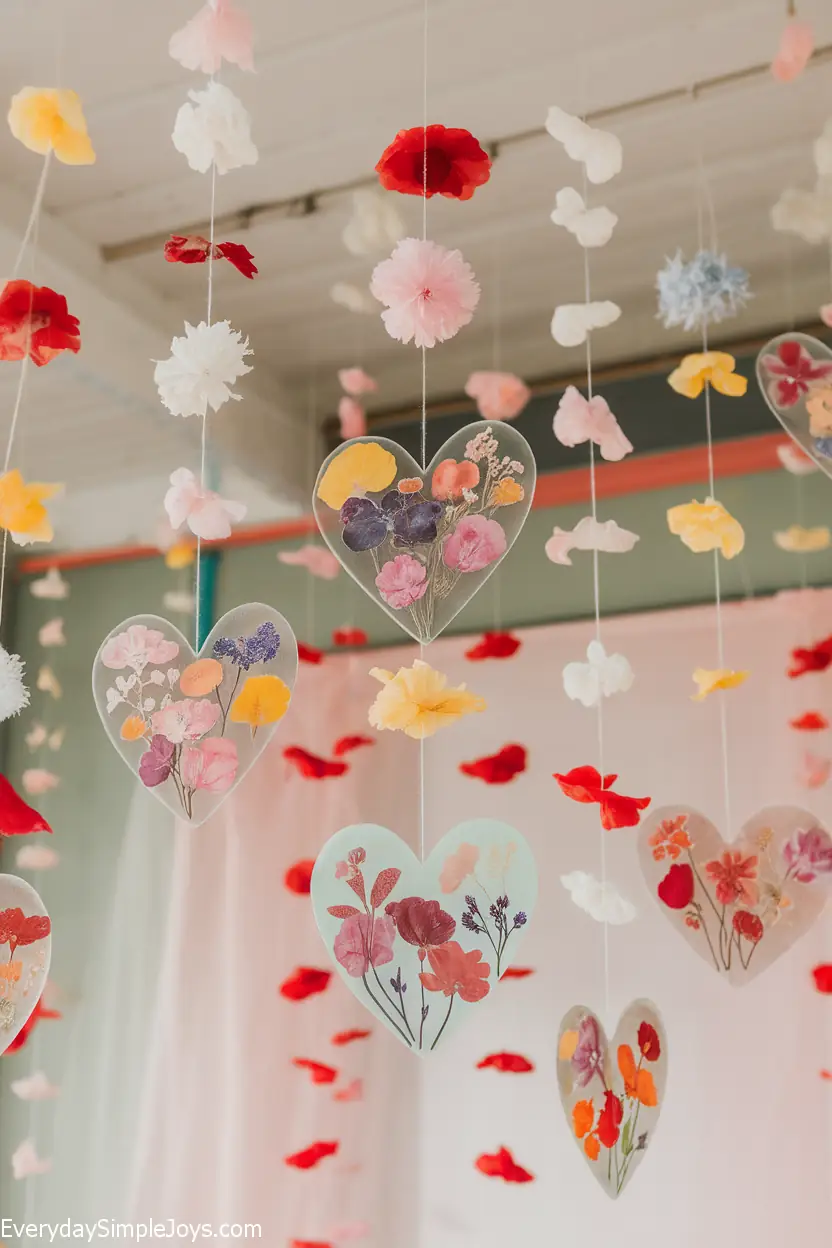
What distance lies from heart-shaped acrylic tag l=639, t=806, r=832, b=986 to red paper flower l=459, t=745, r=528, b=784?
0.37 m

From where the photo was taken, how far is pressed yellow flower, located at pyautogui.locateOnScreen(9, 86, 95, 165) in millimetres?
1003

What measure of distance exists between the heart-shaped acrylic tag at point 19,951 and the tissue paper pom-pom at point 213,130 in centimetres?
64

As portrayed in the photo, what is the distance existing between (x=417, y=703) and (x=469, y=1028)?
1014 millimetres

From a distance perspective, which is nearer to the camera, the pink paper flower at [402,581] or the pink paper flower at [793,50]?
the pink paper flower at [402,581]

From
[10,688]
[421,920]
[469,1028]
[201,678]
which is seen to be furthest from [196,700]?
[469,1028]

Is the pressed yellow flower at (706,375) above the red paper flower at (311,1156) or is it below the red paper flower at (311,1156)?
above

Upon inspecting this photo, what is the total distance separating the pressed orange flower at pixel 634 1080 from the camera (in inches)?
45.7

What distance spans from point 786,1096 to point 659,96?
1321mm

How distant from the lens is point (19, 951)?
39.2 inches

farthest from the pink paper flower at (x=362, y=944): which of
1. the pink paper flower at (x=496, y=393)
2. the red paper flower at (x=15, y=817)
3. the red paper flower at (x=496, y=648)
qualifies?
the pink paper flower at (x=496, y=393)

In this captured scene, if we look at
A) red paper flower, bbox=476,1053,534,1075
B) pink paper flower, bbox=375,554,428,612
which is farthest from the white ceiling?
red paper flower, bbox=476,1053,534,1075

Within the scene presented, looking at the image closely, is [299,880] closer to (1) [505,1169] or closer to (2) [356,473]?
(1) [505,1169]

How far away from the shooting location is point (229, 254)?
38.0 inches

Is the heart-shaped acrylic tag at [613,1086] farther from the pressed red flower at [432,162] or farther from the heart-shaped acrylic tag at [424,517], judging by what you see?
the pressed red flower at [432,162]
